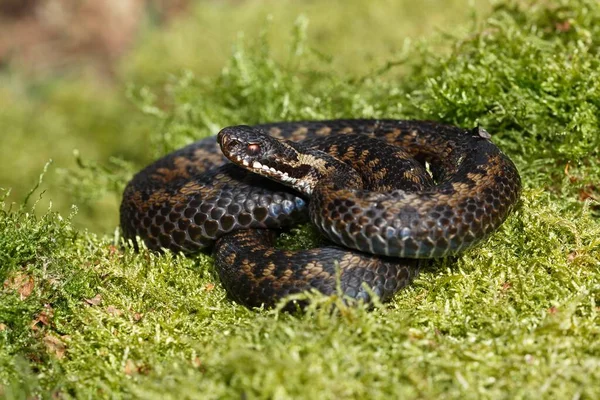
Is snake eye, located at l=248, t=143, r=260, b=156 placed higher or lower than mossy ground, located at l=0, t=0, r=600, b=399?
higher

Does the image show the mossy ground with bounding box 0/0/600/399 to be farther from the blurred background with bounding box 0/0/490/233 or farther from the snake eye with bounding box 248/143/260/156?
the blurred background with bounding box 0/0/490/233

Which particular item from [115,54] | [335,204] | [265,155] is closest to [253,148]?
[265,155]

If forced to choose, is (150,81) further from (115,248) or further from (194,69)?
(115,248)

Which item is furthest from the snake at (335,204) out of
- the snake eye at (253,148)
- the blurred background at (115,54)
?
the blurred background at (115,54)

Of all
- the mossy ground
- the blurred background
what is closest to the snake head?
the mossy ground

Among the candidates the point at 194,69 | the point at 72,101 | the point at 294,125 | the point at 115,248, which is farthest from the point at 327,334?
the point at 72,101

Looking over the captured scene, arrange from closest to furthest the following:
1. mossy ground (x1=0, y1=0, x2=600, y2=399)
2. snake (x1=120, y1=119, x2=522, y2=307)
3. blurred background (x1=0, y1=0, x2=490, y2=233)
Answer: mossy ground (x1=0, y1=0, x2=600, y2=399), snake (x1=120, y1=119, x2=522, y2=307), blurred background (x1=0, y1=0, x2=490, y2=233)

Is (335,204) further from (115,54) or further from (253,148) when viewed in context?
(115,54)
